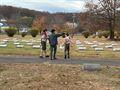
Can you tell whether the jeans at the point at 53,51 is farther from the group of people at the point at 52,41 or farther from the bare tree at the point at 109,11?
the bare tree at the point at 109,11

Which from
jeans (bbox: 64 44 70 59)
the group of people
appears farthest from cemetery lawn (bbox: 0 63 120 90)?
jeans (bbox: 64 44 70 59)

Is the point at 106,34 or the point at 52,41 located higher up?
the point at 52,41

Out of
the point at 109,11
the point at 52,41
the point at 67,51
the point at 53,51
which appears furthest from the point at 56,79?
the point at 109,11

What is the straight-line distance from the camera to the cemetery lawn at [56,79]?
31.6 feet

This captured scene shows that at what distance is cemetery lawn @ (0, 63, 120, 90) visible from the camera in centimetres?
965

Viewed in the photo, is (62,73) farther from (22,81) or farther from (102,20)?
(102,20)

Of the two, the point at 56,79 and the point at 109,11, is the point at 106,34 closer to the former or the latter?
the point at 109,11

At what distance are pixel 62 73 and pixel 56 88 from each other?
1964 mm

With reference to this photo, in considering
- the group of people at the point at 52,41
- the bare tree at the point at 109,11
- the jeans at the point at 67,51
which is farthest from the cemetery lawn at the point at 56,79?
the bare tree at the point at 109,11

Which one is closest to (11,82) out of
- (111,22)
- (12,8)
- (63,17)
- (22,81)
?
(22,81)

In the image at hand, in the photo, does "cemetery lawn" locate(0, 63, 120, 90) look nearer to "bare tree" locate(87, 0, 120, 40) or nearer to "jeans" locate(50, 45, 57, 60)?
"jeans" locate(50, 45, 57, 60)

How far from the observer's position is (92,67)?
12.3 metres

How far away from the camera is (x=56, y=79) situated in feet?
34.0

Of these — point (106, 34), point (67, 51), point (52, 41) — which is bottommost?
point (106, 34)
